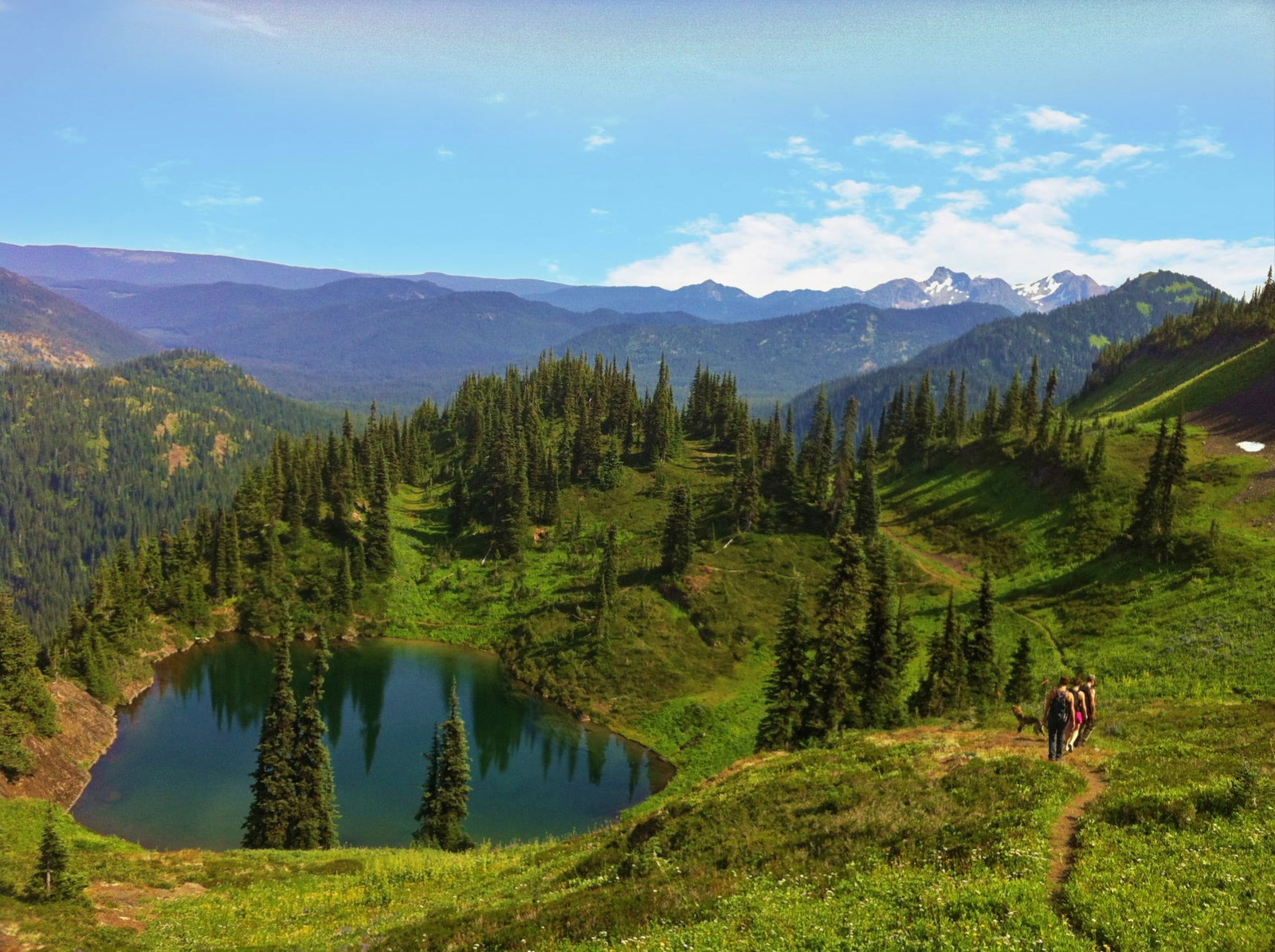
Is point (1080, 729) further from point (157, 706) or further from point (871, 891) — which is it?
point (157, 706)

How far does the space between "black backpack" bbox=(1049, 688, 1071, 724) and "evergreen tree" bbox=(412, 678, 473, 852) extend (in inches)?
1709

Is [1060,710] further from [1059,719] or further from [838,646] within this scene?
[838,646]

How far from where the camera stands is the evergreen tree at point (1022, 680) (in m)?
60.3

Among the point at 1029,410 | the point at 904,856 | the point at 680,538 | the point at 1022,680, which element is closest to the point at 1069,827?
the point at 904,856

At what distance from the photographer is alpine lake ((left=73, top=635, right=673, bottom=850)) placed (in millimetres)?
64125

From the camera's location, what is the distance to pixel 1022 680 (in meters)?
61.5

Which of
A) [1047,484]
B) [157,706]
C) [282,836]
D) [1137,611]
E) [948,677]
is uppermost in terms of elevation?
[1047,484]

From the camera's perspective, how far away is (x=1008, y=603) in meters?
89.6

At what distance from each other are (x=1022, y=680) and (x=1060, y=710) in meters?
42.7

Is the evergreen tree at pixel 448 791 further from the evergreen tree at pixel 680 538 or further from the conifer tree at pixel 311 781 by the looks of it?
the evergreen tree at pixel 680 538

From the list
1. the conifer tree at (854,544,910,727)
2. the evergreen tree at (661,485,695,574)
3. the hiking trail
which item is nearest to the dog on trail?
the hiking trail

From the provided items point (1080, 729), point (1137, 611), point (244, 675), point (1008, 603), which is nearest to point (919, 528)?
point (1008, 603)

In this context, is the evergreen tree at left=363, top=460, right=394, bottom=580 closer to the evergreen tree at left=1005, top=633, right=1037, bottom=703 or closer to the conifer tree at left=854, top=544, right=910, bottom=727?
the conifer tree at left=854, top=544, right=910, bottom=727

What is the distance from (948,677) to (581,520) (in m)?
86.2
